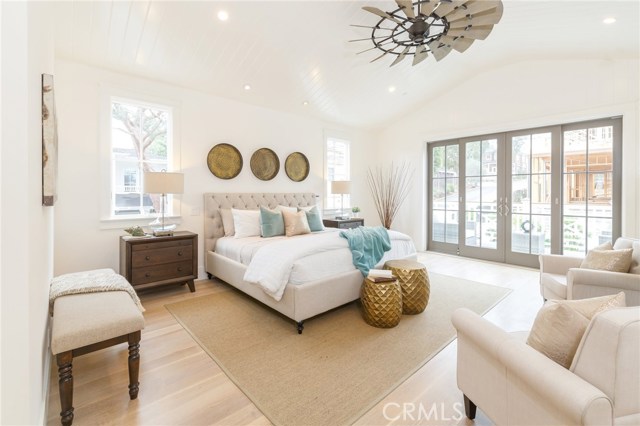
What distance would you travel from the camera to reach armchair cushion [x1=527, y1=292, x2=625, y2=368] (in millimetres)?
1073

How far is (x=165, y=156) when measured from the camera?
394 cm

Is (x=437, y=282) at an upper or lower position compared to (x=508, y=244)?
lower

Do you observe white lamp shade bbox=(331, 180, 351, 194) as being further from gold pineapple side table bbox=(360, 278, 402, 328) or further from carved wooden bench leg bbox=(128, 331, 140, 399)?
carved wooden bench leg bbox=(128, 331, 140, 399)

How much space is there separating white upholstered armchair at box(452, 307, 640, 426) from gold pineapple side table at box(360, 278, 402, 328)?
1340 mm

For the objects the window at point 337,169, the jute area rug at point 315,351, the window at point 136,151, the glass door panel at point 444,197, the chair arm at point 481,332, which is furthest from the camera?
the window at point 337,169

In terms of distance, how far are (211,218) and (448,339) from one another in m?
3.31

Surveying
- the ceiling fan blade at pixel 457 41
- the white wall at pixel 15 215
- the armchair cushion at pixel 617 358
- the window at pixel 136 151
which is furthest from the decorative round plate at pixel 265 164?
the armchair cushion at pixel 617 358

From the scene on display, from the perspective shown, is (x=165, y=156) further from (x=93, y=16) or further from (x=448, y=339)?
(x=448, y=339)

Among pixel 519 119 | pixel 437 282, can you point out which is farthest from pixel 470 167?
pixel 437 282

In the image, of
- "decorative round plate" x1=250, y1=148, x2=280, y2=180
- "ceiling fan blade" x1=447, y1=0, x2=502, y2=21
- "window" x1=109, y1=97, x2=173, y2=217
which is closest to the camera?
"ceiling fan blade" x1=447, y1=0, x2=502, y2=21

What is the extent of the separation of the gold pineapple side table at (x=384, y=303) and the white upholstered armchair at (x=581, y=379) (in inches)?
52.8

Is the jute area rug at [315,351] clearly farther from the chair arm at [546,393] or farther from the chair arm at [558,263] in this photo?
the chair arm at [546,393]

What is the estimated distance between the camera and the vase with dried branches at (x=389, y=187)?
6.24 meters

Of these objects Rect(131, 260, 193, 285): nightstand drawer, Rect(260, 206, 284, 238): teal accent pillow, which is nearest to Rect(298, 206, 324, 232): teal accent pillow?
Rect(260, 206, 284, 238): teal accent pillow
